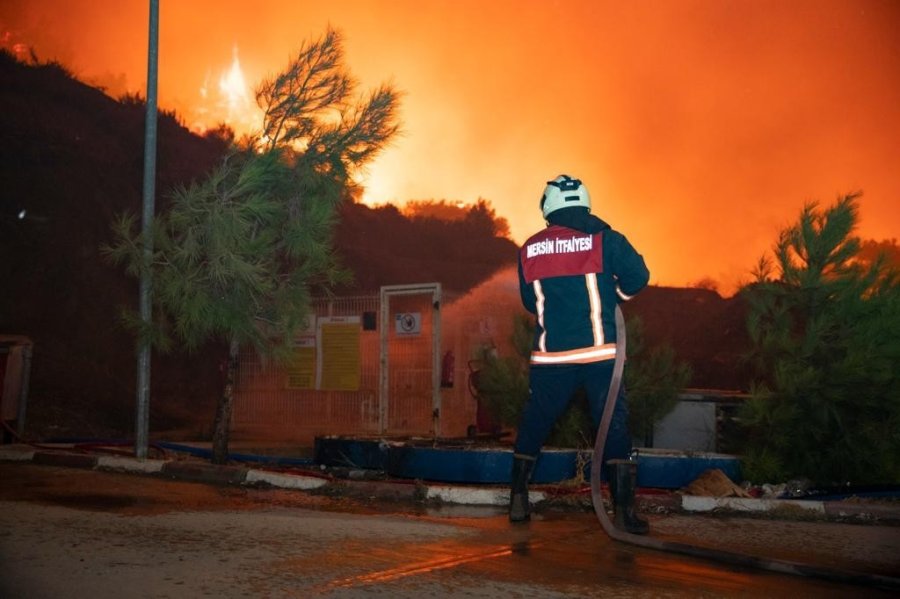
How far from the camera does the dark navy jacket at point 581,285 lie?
6246 millimetres

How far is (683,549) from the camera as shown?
17.5 feet

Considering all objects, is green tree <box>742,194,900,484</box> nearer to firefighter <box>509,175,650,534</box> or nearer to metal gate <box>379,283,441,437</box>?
firefighter <box>509,175,650,534</box>

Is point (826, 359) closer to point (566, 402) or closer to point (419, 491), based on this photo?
point (566, 402)

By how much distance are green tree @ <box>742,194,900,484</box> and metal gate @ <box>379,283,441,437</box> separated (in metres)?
5.18

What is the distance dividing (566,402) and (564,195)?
1426 millimetres

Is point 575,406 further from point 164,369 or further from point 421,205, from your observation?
point 421,205

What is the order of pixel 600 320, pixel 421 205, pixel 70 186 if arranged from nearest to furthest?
pixel 600 320, pixel 70 186, pixel 421 205

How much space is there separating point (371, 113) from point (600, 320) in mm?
4760

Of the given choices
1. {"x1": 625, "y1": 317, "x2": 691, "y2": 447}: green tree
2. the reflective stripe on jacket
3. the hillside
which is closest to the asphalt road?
the reflective stripe on jacket

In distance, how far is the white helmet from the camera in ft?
21.3

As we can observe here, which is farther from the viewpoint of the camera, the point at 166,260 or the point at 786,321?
the point at 166,260

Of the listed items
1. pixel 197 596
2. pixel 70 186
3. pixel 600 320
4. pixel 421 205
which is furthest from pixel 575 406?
pixel 421 205

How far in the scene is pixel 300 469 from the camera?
9.76m

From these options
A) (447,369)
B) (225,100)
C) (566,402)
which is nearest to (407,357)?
(447,369)
